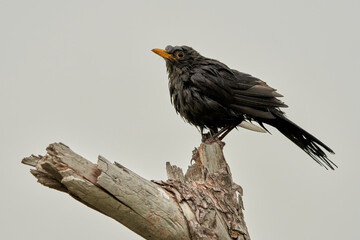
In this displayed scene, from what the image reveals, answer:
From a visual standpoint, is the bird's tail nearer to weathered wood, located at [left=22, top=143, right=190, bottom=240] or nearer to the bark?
the bark

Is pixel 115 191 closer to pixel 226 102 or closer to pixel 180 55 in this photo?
pixel 226 102

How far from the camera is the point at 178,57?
6.09 m

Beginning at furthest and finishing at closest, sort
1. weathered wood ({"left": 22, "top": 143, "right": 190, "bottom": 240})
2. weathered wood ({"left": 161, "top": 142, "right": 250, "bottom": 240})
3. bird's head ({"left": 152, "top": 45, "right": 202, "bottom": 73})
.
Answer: bird's head ({"left": 152, "top": 45, "right": 202, "bottom": 73})
weathered wood ({"left": 161, "top": 142, "right": 250, "bottom": 240})
weathered wood ({"left": 22, "top": 143, "right": 190, "bottom": 240})

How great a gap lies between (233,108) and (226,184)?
45.5 inches

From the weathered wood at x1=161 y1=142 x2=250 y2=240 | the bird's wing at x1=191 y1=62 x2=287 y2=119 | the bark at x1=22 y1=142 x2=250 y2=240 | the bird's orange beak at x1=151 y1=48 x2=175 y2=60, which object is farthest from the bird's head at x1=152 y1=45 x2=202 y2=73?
the bark at x1=22 y1=142 x2=250 y2=240

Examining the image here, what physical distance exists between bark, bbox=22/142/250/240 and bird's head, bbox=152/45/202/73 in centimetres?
152

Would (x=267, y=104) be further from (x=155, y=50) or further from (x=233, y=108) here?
(x=155, y=50)

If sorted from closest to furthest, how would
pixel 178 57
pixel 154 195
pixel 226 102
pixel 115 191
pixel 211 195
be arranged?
pixel 115 191 → pixel 154 195 → pixel 211 195 → pixel 226 102 → pixel 178 57

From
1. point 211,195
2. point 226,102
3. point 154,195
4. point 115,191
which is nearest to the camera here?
point 115,191

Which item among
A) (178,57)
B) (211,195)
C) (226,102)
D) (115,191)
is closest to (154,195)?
(115,191)

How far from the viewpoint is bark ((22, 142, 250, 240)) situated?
11.4 feet

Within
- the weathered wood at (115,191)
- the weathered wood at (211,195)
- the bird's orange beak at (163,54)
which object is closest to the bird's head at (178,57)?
the bird's orange beak at (163,54)

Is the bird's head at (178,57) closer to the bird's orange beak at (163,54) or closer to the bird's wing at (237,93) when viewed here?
the bird's orange beak at (163,54)

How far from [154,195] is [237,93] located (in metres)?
2.21
